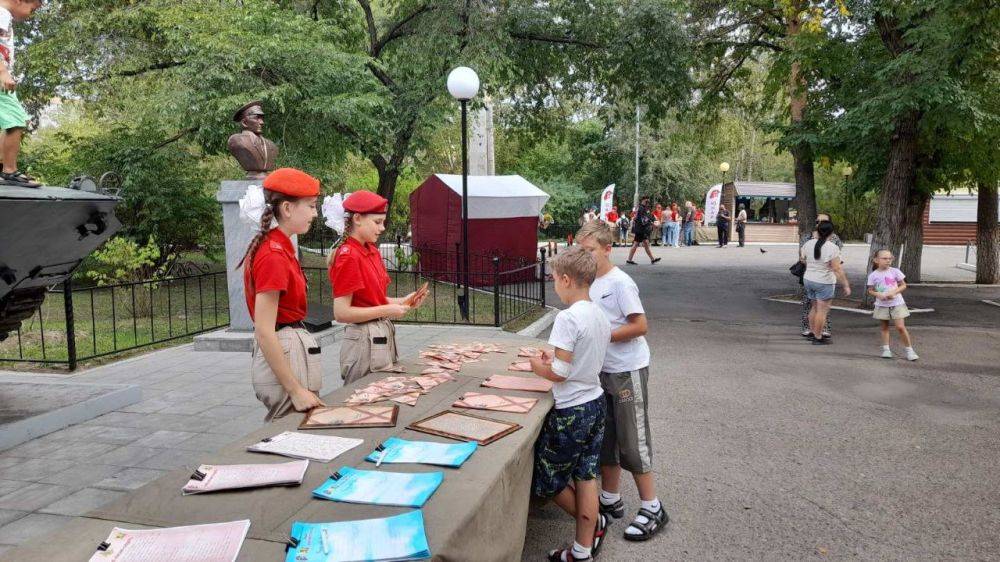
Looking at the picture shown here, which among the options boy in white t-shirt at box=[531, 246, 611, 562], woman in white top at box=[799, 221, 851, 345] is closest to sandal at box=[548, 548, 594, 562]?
boy in white t-shirt at box=[531, 246, 611, 562]

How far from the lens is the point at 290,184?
3.20 metres

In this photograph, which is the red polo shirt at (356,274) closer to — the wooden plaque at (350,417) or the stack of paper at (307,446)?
the wooden plaque at (350,417)

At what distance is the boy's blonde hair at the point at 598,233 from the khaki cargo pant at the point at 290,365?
1.64m

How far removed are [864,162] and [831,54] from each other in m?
3.19

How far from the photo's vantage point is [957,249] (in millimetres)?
31797

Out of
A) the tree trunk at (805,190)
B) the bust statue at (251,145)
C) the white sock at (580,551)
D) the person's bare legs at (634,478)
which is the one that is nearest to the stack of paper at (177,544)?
the white sock at (580,551)

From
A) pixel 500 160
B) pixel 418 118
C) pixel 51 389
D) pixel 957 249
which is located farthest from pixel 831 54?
pixel 500 160

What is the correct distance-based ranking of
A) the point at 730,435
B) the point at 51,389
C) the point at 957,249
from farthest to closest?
the point at 957,249 → the point at 51,389 → the point at 730,435

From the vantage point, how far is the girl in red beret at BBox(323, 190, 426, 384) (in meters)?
3.90

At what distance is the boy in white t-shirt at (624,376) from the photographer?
380 centimetres

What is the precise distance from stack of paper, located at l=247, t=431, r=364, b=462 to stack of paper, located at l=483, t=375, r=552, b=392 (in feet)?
3.68

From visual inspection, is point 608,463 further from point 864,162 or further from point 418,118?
point 864,162

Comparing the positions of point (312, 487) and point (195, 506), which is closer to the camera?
point (195, 506)

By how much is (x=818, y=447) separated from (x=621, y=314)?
292 centimetres
